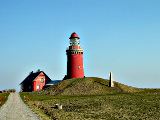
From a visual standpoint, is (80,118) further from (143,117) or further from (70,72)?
(70,72)

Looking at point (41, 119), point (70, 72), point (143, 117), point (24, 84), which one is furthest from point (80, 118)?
point (24, 84)

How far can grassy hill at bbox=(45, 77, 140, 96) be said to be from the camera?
81.2m

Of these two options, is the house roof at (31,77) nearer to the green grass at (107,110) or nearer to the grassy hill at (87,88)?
the grassy hill at (87,88)

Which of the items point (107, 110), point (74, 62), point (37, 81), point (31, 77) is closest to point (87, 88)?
point (74, 62)

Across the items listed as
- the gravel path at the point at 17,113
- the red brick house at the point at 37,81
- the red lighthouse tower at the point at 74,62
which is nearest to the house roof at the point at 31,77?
the red brick house at the point at 37,81

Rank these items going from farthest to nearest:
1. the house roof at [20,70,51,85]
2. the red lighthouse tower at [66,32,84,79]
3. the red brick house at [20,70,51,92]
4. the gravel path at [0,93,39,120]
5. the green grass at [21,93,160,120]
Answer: the house roof at [20,70,51,85], the red brick house at [20,70,51,92], the red lighthouse tower at [66,32,84,79], the green grass at [21,93,160,120], the gravel path at [0,93,39,120]

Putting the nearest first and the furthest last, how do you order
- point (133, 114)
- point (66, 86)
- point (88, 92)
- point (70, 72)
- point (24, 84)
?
point (133, 114), point (88, 92), point (66, 86), point (70, 72), point (24, 84)

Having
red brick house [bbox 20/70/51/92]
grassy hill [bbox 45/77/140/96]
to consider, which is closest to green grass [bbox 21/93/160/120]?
grassy hill [bbox 45/77/140/96]

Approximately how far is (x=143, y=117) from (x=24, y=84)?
100274 millimetres

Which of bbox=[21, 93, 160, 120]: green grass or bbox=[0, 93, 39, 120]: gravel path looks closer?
bbox=[0, 93, 39, 120]: gravel path

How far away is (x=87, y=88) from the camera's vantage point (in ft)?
275

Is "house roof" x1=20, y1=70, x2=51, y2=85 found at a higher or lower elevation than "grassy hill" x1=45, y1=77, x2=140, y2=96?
higher

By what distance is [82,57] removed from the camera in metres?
101

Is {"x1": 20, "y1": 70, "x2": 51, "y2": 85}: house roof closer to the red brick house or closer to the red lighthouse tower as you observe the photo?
the red brick house
